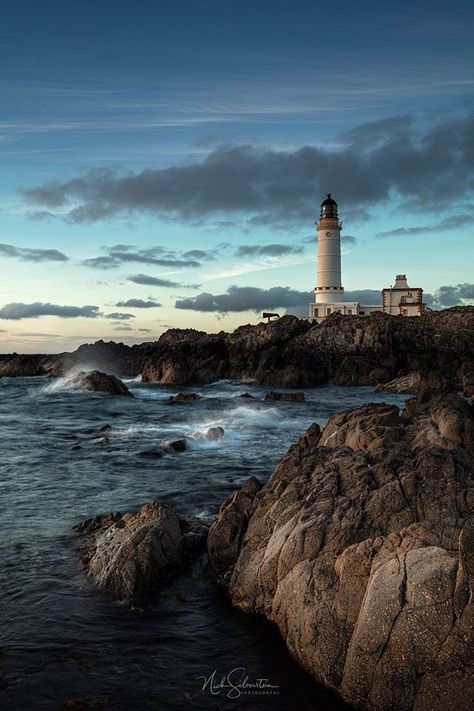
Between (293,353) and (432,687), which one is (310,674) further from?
(293,353)

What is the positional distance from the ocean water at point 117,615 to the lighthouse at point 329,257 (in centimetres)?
6255

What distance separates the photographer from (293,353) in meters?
63.4

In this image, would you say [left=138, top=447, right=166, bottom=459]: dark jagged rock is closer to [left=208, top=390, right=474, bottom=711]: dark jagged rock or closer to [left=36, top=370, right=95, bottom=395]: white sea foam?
[left=208, top=390, right=474, bottom=711]: dark jagged rock

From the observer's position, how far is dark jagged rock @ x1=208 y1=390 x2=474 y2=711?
6.95 metres

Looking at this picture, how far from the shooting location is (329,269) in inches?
3324

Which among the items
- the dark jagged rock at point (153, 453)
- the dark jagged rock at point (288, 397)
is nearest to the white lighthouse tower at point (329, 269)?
the dark jagged rock at point (288, 397)

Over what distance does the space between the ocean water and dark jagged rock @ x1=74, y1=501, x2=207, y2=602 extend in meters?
0.28

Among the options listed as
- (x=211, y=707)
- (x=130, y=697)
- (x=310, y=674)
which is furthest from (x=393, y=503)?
(x=130, y=697)

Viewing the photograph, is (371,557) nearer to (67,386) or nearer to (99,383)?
(99,383)

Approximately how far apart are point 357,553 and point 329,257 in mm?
78364

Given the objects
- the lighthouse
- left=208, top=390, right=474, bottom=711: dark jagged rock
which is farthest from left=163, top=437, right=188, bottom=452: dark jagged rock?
the lighthouse

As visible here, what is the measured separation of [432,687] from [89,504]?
11506 mm
